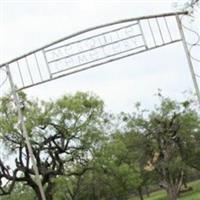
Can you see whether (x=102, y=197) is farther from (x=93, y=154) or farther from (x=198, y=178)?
(x=198, y=178)

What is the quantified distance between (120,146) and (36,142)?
24.1ft

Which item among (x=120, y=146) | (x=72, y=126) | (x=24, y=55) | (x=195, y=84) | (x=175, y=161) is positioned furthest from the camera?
(x=175, y=161)

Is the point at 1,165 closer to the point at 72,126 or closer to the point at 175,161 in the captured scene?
the point at 72,126

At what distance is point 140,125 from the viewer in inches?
1629

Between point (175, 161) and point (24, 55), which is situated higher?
point (24, 55)

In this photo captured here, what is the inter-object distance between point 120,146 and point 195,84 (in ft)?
81.0

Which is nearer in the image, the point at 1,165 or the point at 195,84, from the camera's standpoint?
the point at 195,84

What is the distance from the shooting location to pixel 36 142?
29.7 meters

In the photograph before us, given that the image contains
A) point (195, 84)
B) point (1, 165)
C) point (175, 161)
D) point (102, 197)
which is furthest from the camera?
point (102, 197)

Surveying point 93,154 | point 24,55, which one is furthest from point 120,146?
point 24,55

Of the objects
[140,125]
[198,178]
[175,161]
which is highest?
[140,125]

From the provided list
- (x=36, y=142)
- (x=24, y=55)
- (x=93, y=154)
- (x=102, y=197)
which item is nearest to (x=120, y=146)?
(x=93, y=154)

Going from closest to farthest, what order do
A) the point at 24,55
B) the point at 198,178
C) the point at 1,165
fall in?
1. the point at 24,55
2. the point at 1,165
3. the point at 198,178

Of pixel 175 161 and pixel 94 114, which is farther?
pixel 175 161
